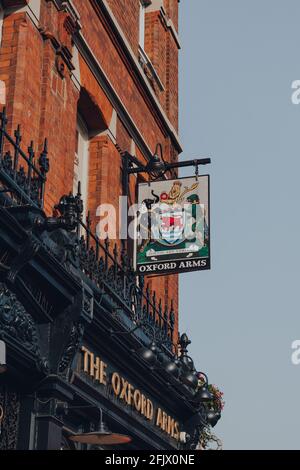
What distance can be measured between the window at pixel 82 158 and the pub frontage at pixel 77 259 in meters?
0.02

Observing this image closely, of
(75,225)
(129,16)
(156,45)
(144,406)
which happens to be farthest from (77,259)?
(156,45)

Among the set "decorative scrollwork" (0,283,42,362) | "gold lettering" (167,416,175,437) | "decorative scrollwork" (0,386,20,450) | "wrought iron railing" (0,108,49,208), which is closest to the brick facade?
"wrought iron railing" (0,108,49,208)

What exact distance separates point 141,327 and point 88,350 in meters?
1.92

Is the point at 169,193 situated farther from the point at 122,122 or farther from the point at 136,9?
the point at 136,9

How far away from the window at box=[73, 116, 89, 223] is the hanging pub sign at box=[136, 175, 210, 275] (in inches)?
37.7

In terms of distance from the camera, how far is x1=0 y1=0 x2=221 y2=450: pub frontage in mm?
10742

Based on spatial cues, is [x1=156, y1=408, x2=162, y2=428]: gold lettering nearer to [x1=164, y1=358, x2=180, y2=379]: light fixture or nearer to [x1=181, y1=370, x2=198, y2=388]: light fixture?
[x1=181, y1=370, x2=198, y2=388]: light fixture

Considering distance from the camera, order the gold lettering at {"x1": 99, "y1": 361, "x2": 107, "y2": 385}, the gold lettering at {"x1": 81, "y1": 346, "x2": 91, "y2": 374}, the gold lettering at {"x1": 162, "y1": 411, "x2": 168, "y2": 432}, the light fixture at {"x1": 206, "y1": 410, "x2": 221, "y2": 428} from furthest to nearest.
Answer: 1. the light fixture at {"x1": 206, "y1": 410, "x2": 221, "y2": 428}
2. the gold lettering at {"x1": 162, "y1": 411, "x2": 168, "y2": 432}
3. the gold lettering at {"x1": 99, "y1": 361, "x2": 107, "y2": 385}
4. the gold lettering at {"x1": 81, "y1": 346, "x2": 91, "y2": 374}

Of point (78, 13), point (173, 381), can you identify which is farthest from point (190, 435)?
point (78, 13)

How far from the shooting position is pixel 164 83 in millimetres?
21078

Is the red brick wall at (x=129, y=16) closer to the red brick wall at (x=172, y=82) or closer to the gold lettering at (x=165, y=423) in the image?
the red brick wall at (x=172, y=82)

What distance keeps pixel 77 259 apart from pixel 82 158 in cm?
470

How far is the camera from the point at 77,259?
12.1 metres

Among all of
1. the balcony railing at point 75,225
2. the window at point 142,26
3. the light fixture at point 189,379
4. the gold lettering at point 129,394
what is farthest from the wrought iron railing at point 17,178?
the window at point 142,26
